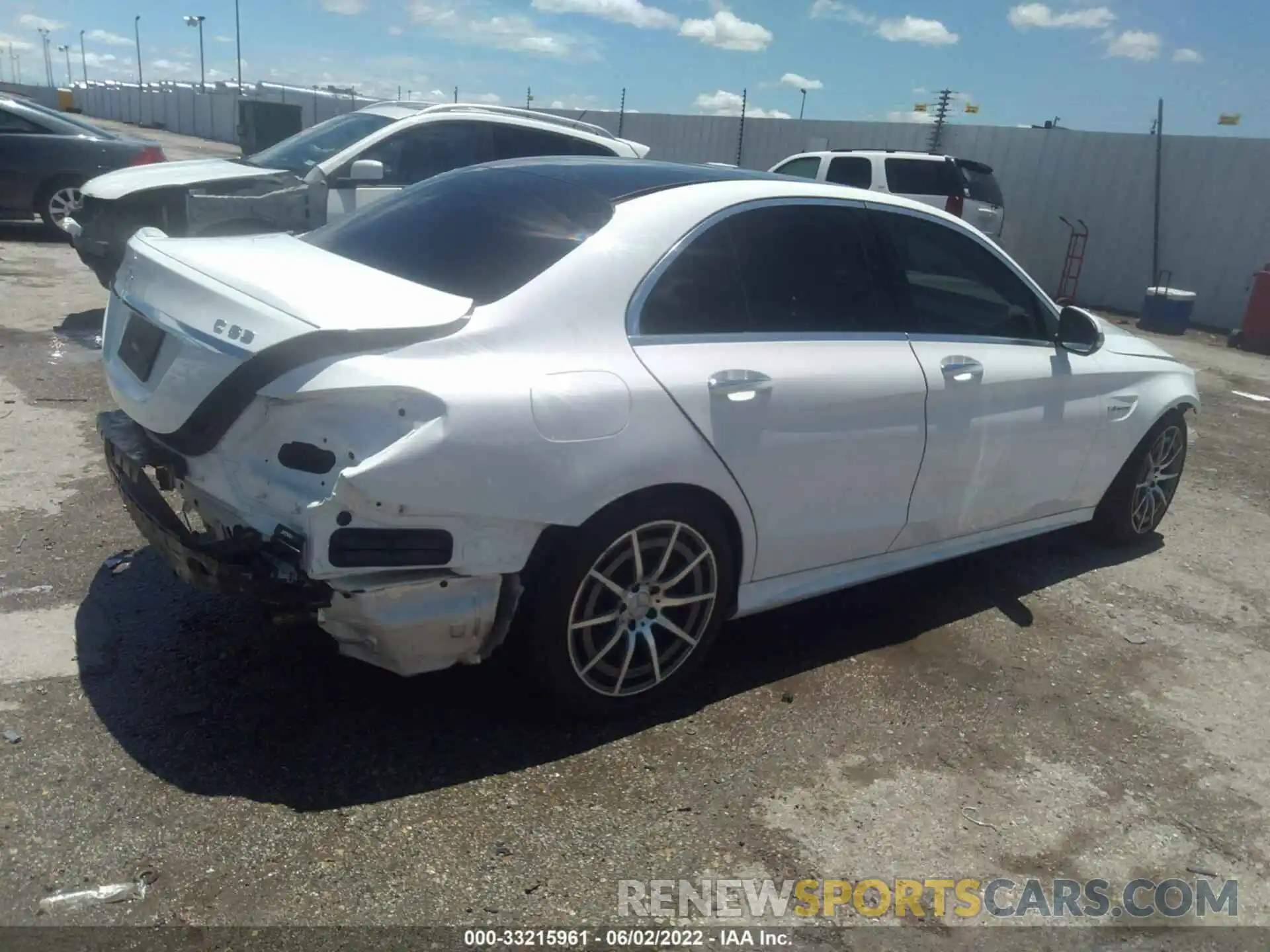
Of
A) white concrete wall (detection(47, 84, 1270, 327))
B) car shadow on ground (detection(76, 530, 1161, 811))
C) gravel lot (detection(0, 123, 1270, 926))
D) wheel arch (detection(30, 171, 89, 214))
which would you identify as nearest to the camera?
gravel lot (detection(0, 123, 1270, 926))

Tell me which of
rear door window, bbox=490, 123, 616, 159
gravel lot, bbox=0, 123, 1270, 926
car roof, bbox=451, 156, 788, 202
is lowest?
gravel lot, bbox=0, 123, 1270, 926

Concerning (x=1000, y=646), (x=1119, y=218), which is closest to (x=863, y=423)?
(x=1000, y=646)

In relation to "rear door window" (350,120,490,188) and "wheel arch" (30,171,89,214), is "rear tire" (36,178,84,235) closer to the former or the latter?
"wheel arch" (30,171,89,214)

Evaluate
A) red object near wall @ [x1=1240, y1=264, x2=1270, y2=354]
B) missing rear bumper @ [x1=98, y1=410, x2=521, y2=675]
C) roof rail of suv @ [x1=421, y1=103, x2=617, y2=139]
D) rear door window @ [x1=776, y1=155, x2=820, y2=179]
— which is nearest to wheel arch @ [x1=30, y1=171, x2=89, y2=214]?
roof rail of suv @ [x1=421, y1=103, x2=617, y2=139]

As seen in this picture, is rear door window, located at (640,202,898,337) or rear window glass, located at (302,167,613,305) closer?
rear window glass, located at (302,167,613,305)

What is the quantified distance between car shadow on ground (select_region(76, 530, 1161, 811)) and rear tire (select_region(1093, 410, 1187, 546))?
1.50 metres

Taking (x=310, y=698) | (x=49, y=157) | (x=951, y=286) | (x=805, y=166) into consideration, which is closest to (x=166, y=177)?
(x=49, y=157)

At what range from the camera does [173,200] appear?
25.3 feet

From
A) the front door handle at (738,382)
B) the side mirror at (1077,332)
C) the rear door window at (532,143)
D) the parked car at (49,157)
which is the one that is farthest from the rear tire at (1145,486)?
the parked car at (49,157)

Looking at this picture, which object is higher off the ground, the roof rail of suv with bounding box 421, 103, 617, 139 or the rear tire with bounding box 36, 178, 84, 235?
the roof rail of suv with bounding box 421, 103, 617, 139

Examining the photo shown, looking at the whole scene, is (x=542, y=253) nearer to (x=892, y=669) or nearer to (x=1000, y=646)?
(x=892, y=669)

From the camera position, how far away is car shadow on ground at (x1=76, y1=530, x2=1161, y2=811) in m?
2.96

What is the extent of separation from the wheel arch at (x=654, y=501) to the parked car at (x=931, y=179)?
35.6 feet

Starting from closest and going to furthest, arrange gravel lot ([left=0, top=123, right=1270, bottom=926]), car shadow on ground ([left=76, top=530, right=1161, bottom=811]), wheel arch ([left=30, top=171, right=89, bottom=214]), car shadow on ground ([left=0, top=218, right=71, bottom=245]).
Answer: gravel lot ([left=0, top=123, right=1270, bottom=926])
car shadow on ground ([left=76, top=530, right=1161, bottom=811])
wheel arch ([left=30, top=171, right=89, bottom=214])
car shadow on ground ([left=0, top=218, right=71, bottom=245])
